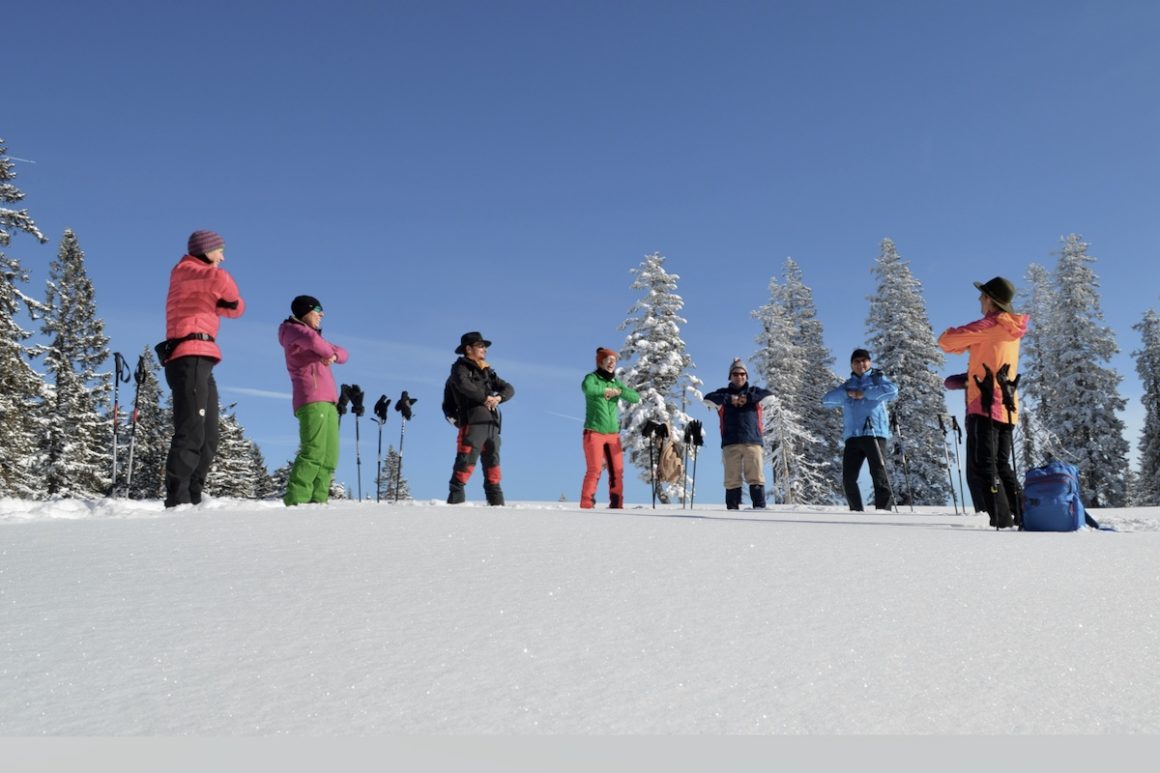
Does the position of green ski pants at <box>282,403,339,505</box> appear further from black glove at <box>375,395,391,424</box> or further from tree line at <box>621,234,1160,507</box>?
tree line at <box>621,234,1160,507</box>

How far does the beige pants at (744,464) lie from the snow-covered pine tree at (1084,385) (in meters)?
25.2

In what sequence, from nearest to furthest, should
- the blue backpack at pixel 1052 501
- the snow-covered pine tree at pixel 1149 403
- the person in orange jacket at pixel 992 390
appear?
the blue backpack at pixel 1052 501, the person in orange jacket at pixel 992 390, the snow-covered pine tree at pixel 1149 403

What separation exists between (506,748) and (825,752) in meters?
0.70

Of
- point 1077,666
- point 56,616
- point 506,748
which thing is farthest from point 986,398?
point 56,616

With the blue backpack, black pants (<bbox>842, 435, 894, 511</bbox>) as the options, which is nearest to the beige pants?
black pants (<bbox>842, 435, 894, 511</bbox>)

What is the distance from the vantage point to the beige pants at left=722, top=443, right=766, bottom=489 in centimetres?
1129

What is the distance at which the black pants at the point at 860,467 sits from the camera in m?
10.5

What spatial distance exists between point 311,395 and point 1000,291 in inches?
244

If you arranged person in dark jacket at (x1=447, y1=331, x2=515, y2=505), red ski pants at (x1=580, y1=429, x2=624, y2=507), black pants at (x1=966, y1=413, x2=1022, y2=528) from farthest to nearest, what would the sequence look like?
1. red ski pants at (x1=580, y1=429, x2=624, y2=507)
2. person in dark jacket at (x1=447, y1=331, x2=515, y2=505)
3. black pants at (x1=966, y1=413, x2=1022, y2=528)

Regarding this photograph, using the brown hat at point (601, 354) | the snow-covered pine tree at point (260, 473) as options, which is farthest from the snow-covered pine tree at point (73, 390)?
the brown hat at point (601, 354)

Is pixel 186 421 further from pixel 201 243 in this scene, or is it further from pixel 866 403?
pixel 866 403

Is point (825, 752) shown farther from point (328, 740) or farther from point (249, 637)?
point (249, 637)

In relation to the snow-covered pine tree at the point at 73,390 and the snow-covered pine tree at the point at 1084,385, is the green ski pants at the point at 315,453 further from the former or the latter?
the snow-covered pine tree at the point at 1084,385

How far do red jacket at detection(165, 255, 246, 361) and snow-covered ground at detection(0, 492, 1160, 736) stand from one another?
2388 mm
